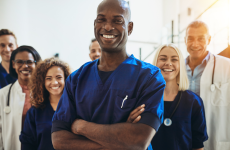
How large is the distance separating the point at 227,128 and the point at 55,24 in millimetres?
4030

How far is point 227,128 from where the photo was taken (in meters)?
1.70

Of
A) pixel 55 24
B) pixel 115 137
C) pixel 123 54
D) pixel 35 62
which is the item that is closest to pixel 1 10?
pixel 55 24

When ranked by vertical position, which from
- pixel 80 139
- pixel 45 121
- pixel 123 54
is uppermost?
pixel 123 54

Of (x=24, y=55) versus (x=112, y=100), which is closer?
(x=112, y=100)

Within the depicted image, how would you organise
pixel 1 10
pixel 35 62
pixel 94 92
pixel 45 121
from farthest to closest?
1. pixel 1 10
2. pixel 35 62
3. pixel 45 121
4. pixel 94 92

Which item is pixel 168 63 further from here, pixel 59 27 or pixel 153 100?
pixel 59 27

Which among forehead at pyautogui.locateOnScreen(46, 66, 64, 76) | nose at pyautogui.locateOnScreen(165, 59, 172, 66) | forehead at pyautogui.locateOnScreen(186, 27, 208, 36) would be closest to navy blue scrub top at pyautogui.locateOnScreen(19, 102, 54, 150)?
forehead at pyautogui.locateOnScreen(46, 66, 64, 76)

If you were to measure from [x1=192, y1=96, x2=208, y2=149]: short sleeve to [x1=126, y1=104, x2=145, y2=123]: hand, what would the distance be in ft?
2.19

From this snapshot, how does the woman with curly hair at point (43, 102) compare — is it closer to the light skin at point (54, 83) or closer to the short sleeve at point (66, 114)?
the light skin at point (54, 83)

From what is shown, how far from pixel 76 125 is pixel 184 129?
Result: 2.54 ft

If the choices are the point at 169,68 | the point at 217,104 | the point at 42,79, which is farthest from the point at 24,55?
the point at 217,104

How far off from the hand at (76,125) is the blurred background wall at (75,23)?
2651 millimetres

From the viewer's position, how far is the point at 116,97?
36.2 inches

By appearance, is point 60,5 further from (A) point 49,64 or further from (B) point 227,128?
(B) point 227,128
